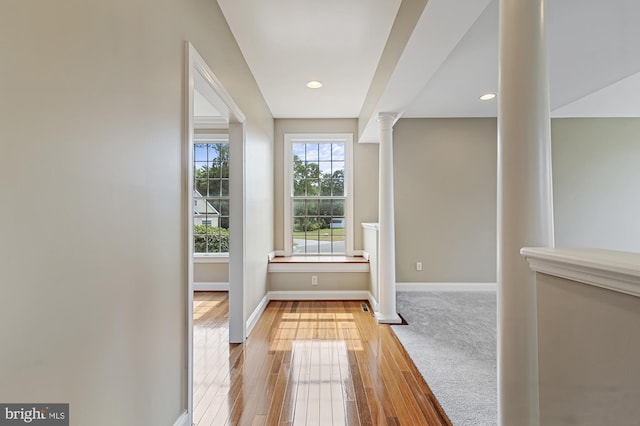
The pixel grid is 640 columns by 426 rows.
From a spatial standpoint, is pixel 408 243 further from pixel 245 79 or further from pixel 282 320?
pixel 245 79

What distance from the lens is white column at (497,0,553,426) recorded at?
1088 millimetres

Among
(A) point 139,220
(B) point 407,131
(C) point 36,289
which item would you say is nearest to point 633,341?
(C) point 36,289

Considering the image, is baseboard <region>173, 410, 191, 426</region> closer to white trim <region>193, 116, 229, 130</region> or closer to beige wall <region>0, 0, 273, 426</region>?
beige wall <region>0, 0, 273, 426</region>

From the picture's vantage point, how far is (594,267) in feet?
2.47

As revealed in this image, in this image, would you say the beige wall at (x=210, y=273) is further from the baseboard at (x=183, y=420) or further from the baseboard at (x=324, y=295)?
the baseboard at (x=183, y=420)

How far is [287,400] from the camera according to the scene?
78.6 inches

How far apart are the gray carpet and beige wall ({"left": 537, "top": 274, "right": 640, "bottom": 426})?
106 cm

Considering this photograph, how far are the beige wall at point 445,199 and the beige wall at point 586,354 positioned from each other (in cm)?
372

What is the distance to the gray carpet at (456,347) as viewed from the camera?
1963 mm

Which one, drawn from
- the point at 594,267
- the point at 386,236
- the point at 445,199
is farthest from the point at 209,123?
the point at 594,267

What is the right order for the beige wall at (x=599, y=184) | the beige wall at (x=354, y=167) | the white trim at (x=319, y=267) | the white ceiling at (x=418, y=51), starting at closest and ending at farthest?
the white ceiling at (x=418, y=51)
the white trim at (x=319, y=267)
the beige wall at (x=599, y=184)
the beige wall at (x=354, y=167)

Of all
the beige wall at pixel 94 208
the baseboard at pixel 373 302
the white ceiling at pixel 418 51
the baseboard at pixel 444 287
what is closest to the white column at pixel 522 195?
the white ceiling at pixel 418 51

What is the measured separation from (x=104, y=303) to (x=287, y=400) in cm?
140

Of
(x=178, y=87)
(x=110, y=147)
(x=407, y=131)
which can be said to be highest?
(x=407, y=131)
